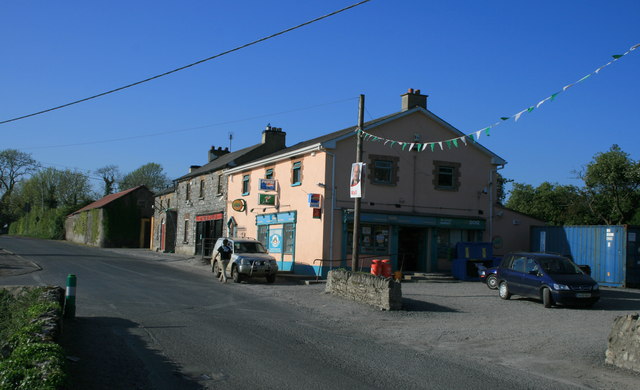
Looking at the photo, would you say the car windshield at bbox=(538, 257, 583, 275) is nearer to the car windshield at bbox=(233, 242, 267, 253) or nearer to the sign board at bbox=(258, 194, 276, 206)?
the car windshield at bbox=(233, 242, 267, 253)

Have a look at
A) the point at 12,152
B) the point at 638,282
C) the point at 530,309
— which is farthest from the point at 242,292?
the point at 12,152

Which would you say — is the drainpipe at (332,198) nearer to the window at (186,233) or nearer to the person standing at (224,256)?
the person standing at (224,256)

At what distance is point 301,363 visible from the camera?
27.8 ft

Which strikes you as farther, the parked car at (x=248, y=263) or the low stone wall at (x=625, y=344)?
the parked car at (x=248, y=263)

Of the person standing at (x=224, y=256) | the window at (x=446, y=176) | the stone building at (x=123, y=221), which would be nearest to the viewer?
the person standing at (x=224, y=256)

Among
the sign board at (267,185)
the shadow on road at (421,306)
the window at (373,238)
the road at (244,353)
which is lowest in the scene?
the road at (244,353)

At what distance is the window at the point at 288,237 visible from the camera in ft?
87.6

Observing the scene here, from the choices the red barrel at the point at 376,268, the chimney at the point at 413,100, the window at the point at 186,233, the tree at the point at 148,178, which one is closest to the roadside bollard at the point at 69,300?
the red barrel at the point at 376,268

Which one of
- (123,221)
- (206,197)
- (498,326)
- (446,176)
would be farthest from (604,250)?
(123,221)

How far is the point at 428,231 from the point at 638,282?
8.67 meters

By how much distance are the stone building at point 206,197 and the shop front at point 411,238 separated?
12.9 meters

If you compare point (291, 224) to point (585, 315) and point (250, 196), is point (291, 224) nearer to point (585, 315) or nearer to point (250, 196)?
point (250, 196)

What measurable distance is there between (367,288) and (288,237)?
38.4ft

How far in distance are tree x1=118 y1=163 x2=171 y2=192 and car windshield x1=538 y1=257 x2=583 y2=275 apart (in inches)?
3179
